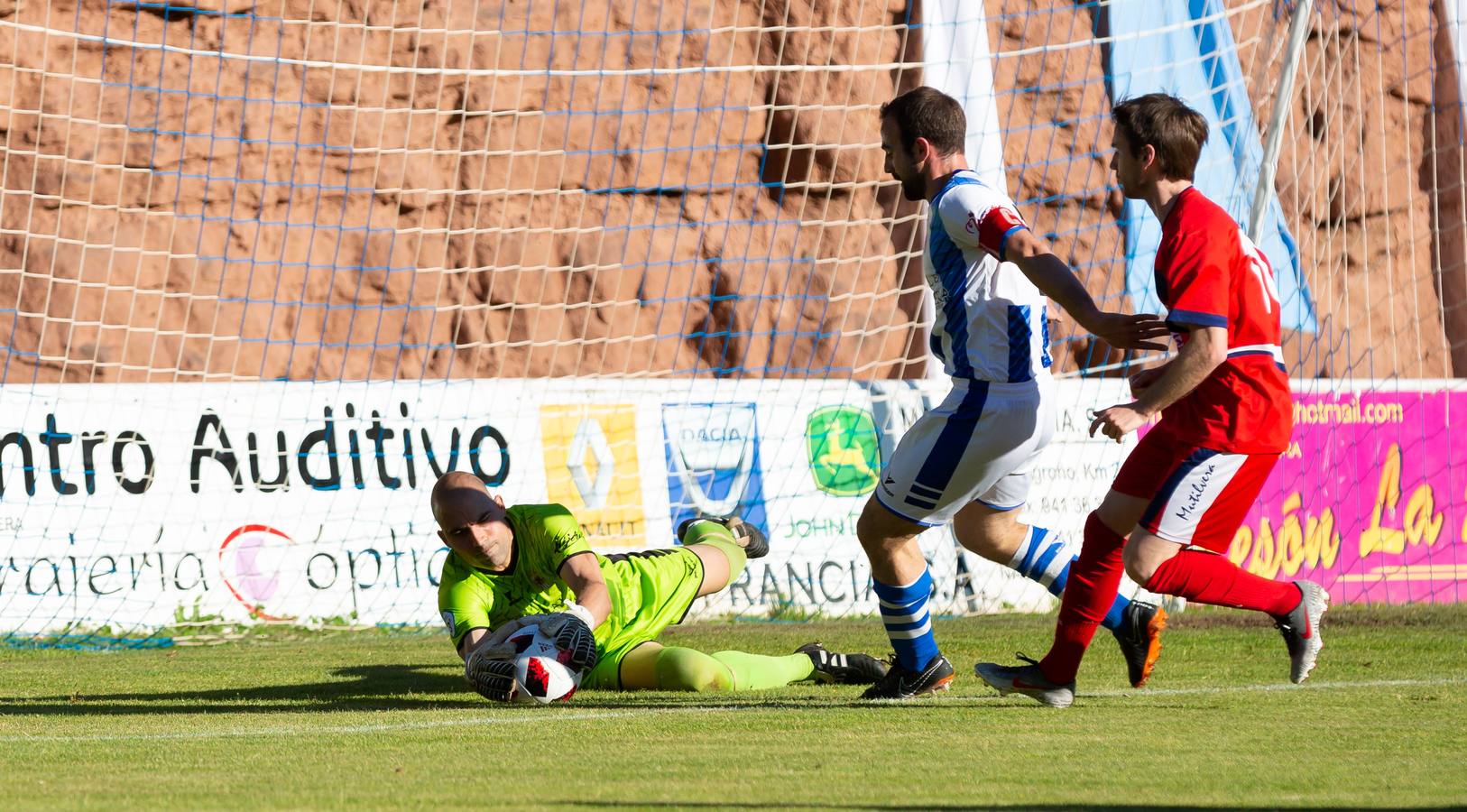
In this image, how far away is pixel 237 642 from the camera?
8.54 metres

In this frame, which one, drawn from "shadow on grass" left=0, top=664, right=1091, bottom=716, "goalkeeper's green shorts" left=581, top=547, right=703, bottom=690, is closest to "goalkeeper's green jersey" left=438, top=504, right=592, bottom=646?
"goalkeeper's green shorts" left=581, top=547, right=703, bottom=690

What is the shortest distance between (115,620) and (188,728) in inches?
164

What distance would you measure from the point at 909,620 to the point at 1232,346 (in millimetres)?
1245

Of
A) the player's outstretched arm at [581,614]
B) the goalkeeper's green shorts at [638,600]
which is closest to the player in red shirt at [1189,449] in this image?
the player's outstretched arm at [581,614]

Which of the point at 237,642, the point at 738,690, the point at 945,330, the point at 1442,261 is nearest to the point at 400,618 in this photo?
the point at 237,642

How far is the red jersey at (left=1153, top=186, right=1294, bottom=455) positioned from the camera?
15.9 feet

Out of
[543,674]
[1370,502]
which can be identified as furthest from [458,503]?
[1370,502]

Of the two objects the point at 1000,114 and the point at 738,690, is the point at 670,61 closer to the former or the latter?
the point at 1000,114

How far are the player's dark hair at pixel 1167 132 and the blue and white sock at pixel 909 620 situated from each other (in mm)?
1366

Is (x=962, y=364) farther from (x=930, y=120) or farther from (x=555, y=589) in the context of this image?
(x=555, y=589)

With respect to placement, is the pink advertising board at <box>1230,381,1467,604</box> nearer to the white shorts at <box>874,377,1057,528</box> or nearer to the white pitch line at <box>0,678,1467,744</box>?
the white pitch line at <box>0,678,1467,744</box>

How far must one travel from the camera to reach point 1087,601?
5113 mm

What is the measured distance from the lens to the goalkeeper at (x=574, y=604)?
5.36 meters

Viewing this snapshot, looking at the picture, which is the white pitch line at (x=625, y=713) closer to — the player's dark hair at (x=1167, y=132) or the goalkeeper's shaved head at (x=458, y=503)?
the goalkeeper's shaved head at (x=458, y=503)
